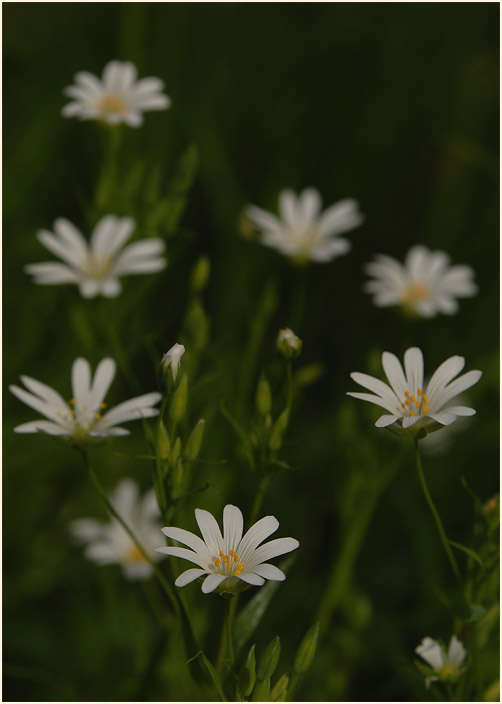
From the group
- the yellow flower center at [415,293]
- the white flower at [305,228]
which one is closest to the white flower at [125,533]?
the white flower at [305,228]

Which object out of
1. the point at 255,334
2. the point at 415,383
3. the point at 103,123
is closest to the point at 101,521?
the point at 255,334

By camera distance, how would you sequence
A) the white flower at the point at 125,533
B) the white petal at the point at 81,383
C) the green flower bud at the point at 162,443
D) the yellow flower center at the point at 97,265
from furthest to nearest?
the white flower at the point at 125,533 → the yellow flower center at the point at 97,265 → the white petal at the point at 81,383 → the green flower bud at the point at 162,443

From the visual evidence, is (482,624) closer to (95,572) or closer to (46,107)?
(95,572)

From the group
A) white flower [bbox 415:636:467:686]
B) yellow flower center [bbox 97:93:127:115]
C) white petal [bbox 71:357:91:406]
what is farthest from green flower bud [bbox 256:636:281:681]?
yellow flower center [bbox 97:93:127:115]

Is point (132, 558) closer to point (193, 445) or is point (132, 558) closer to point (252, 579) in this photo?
point (193, 445)

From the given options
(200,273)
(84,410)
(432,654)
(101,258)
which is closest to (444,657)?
(432,654)

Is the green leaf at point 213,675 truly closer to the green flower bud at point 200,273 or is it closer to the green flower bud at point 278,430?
the green flower bud at point 278,430

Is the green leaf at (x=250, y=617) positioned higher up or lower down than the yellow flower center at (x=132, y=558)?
higher up
